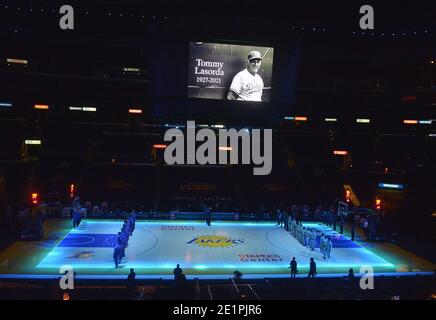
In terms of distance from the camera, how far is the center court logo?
16859 mm

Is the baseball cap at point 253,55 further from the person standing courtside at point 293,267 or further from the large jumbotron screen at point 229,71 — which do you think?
the person standing courtside at point 293,267

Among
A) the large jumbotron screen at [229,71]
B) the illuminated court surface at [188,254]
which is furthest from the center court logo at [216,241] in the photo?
the large jumbotron screen at [229,71]

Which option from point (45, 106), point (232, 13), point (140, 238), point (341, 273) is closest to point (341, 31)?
point (232, 13)

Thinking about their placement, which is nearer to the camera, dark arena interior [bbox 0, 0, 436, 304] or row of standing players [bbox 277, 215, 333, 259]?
dark arena interior [bbox 0, 0, 436, 304]

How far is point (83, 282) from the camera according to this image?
11.9m

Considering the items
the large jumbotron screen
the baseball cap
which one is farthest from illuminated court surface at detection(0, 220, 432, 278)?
the baseball cap

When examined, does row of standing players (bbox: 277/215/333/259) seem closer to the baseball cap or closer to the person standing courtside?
the person standing courtside

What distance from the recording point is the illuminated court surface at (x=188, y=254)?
1328 centimetres

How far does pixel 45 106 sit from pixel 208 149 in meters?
11.9

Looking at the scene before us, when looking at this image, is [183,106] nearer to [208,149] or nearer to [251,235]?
[251,235]

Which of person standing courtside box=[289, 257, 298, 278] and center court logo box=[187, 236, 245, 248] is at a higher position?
person standing courtside box=[289, 257, 298, 278]

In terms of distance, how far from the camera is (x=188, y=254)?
1541 cm

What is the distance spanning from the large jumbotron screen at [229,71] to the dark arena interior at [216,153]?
0.19ft

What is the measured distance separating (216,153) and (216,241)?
12.0 metres
